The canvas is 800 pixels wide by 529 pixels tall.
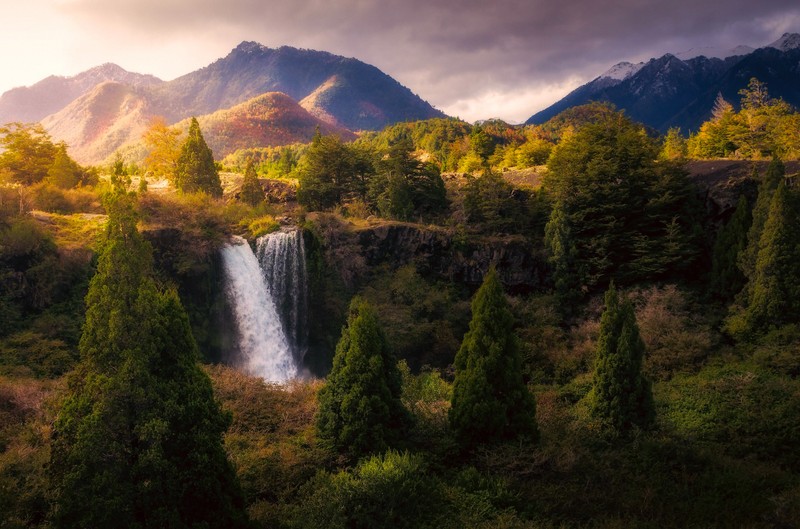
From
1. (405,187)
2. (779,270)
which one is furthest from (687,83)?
(779,270)

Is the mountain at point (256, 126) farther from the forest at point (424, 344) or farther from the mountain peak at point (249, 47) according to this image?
the mountain peak at point (249, 47)

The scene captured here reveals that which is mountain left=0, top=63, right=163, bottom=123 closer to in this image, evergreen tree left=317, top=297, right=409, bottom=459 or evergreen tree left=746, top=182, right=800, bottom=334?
evergreen tree left=317, top=297, right=409, bottom=459

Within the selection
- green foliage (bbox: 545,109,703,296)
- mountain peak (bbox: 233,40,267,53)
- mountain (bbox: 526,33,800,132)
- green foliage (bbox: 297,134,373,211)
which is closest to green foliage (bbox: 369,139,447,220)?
green foliage (bbox: 297,134,373,211)

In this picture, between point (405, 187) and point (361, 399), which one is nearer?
point (361, 399)

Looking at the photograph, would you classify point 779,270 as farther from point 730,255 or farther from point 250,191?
point 250,191

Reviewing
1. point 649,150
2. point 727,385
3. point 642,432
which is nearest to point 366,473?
point 642,432

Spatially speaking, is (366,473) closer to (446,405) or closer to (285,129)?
(446,405)
